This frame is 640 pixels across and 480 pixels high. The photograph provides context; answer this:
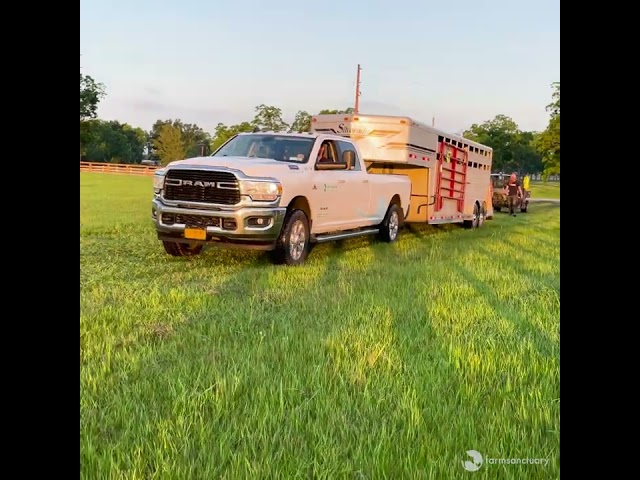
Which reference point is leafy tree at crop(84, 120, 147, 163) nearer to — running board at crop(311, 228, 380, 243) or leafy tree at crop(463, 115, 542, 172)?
running board at crop(311, 228, 380, 243)

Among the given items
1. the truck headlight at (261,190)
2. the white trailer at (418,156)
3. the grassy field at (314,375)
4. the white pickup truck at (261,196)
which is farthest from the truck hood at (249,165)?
the white trailer at (418,156)

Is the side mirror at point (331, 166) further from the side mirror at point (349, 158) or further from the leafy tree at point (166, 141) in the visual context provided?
the leafy tree at point (166, 141)

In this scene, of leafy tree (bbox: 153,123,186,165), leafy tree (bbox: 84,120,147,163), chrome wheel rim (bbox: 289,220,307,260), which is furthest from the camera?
leafy tree (bbox: 84,120,147,163)

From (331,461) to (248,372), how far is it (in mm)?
1193

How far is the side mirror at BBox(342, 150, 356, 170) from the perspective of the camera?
33.4ft

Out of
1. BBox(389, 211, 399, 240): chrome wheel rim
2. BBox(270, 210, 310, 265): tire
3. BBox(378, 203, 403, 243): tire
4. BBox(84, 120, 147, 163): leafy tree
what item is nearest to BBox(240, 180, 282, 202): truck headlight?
BBox(270, 210, 310, 265): tire

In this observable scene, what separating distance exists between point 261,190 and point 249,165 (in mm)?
A: 417

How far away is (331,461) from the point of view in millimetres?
2432

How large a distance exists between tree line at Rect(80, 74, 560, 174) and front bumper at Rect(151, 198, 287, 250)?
1.25 meters

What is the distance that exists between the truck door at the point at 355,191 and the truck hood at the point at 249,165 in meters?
1.65
